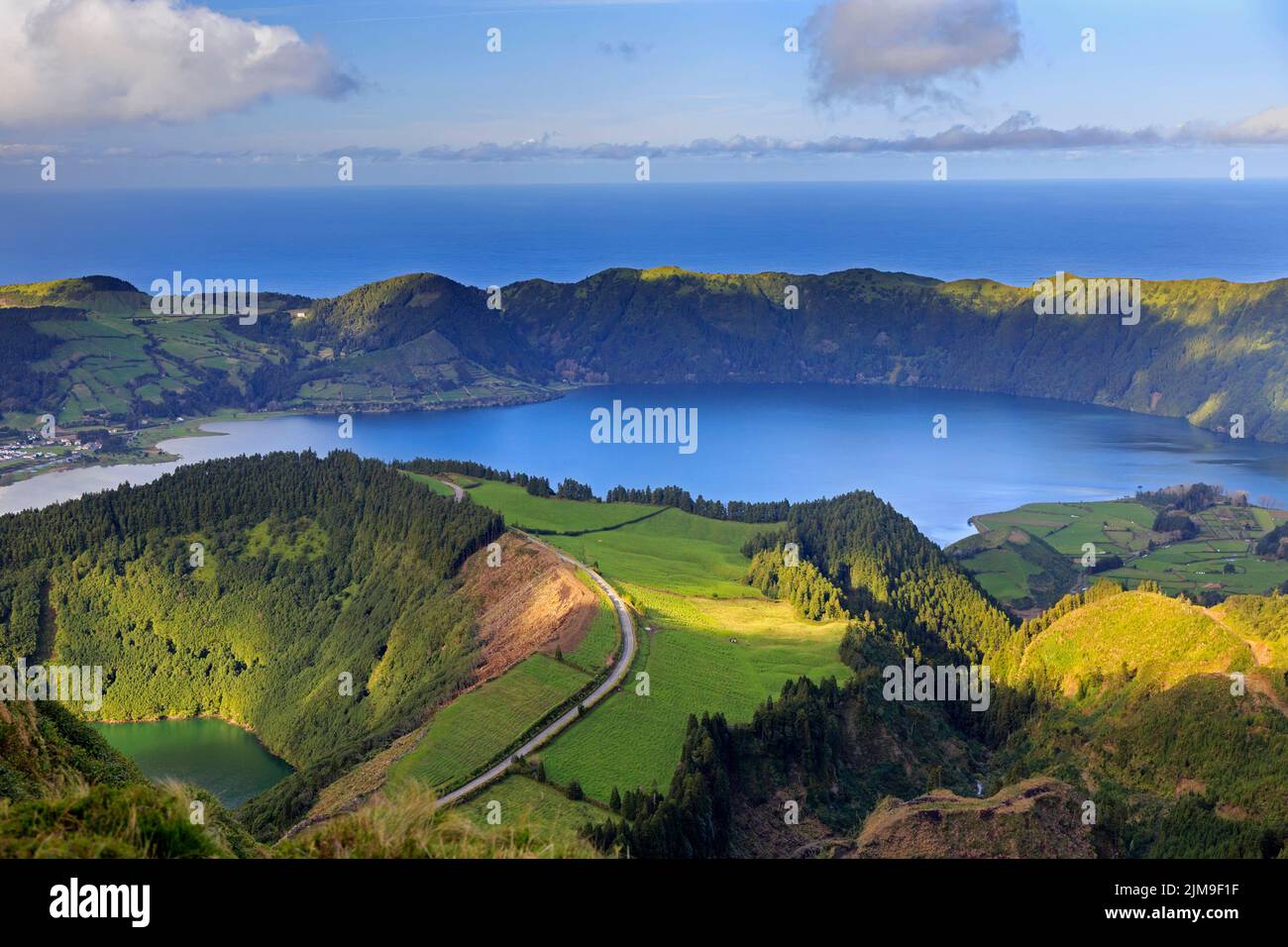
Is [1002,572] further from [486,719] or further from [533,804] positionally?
[533,804]

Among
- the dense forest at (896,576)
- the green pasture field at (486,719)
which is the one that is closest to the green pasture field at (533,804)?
the green pasture field at (486,719)

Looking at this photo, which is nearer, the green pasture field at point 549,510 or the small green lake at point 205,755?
the small green lake at point 205,755

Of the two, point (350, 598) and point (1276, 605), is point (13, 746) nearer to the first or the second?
point (1276, 605)

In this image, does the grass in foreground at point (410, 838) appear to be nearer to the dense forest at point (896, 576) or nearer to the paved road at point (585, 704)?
the paved road at point (585, 704)

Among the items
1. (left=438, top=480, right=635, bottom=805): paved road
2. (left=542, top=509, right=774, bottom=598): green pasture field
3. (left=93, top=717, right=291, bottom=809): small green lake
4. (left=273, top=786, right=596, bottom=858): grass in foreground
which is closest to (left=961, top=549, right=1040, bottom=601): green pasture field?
(left=542, top=509, right=774, bottom=598): green pasture field

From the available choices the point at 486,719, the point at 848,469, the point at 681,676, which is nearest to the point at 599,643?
the point at 681,676

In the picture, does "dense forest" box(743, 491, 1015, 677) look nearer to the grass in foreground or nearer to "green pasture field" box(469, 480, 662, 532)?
"green pasture field" box(469, 480, 662, 532)
